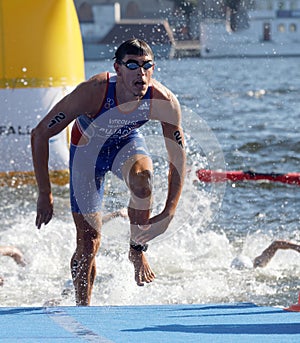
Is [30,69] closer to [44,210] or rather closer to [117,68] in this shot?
[117,68]

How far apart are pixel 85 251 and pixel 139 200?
0.45m

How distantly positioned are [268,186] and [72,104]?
6976 millimetres

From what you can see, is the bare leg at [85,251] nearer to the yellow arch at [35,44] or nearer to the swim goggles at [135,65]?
the swim goggles at [135,65]

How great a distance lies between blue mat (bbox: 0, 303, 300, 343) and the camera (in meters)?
4.48

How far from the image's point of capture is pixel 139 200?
5820 millimetres

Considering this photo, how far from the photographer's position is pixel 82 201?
590cm

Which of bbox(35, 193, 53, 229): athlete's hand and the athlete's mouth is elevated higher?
the athlete's mouth

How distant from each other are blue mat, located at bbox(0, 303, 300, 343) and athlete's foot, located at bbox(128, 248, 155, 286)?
0.59 metres

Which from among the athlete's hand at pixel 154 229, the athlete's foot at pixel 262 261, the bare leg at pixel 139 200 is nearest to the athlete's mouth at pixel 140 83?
the bare leg at pixel 139 200

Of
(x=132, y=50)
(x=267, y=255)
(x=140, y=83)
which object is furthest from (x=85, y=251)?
(x=267, y=255)

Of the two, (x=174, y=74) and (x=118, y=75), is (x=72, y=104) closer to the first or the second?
(x=118, y=75)

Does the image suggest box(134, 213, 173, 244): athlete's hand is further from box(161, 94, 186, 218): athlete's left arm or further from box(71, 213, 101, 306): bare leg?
box(71, 213, 101, 306): bare leg

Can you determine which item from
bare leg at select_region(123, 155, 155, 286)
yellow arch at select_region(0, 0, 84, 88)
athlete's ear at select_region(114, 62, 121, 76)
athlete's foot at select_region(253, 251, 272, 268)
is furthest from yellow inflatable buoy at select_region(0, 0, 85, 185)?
athlete's ear at select_region(114, 62, 121, 76)

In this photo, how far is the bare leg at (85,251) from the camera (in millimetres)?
5926
